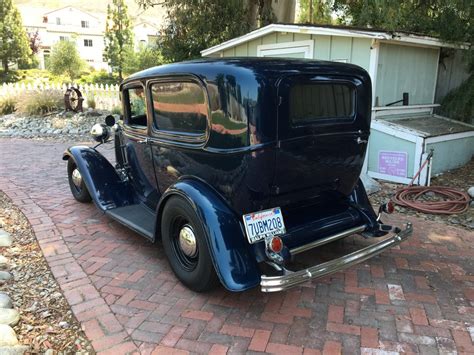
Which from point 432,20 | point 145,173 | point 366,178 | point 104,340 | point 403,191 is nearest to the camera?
point 104,340

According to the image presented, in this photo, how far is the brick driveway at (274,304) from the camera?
2.50 meters

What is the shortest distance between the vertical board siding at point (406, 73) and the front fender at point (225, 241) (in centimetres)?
453

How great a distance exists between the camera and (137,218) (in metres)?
3.81

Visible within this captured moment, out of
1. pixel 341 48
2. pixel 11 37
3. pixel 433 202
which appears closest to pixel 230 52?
pixel 341 48

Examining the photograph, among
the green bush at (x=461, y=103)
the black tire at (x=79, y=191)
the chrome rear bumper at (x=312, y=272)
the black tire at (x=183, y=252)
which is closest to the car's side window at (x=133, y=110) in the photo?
the black tire at (x=79, y=191)

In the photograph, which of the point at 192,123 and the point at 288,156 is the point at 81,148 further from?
the point at 288,156

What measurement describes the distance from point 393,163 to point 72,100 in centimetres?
1075

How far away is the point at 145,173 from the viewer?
3980 mm

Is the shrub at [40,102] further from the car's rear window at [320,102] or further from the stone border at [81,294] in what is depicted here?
the car's rear window at [320,102]

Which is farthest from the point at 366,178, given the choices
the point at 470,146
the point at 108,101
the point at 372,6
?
the point at 108,101

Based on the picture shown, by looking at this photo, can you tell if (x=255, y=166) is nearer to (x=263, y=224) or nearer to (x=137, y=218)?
(x=263, y=224)

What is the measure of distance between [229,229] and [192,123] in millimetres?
951

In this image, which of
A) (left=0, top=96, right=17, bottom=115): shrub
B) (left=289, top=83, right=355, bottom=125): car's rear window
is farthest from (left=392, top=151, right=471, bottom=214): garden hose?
(left=0, top=96, right=17, bottom=115): shrub

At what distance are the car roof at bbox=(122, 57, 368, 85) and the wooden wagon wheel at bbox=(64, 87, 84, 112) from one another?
35.2ft
